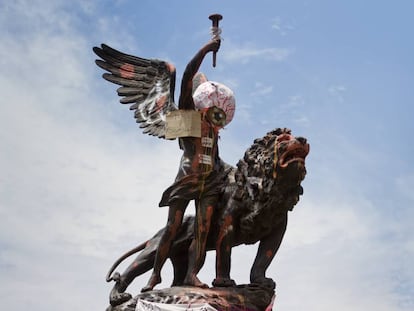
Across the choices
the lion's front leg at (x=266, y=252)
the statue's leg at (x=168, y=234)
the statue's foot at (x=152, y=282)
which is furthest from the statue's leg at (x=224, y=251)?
the statue's foot at (x=152, y=282)

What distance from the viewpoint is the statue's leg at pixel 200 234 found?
9641 millimetres

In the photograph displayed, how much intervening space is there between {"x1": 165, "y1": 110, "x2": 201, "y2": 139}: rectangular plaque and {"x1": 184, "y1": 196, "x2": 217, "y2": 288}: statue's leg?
79 cm

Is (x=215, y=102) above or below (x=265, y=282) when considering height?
above

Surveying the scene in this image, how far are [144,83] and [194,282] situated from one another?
2.79 m

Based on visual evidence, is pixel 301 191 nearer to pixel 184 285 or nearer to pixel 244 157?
pixel 244 157

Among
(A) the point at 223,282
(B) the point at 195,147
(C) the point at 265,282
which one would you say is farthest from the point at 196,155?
(C) the point at 265,282

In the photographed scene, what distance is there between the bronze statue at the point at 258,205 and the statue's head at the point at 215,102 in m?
0.54

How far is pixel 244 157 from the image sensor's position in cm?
985

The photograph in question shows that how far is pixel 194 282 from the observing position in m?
9.47

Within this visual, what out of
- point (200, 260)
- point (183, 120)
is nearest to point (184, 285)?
→ point (200, 260)

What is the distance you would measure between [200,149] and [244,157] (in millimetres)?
517

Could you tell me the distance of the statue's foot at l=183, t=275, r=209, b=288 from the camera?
9.41 m

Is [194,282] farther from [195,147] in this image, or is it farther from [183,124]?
[183,124]

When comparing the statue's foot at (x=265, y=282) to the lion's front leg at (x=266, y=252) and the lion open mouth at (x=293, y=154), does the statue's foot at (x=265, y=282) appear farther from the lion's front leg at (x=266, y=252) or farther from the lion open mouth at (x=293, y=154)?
the lion open mouth at (x=293, y=154)
